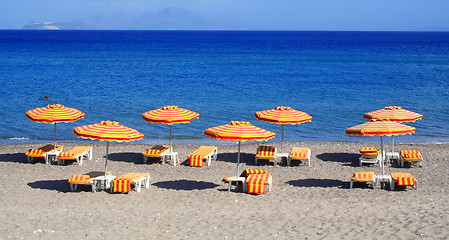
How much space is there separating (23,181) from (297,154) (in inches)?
344

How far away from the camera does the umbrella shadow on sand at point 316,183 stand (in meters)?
15.7

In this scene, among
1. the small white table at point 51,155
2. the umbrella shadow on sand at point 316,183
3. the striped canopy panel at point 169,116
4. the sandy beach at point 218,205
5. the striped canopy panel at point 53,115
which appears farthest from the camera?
the small white table at point 51,155

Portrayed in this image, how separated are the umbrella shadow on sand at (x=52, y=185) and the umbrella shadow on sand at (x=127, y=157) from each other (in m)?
3.25

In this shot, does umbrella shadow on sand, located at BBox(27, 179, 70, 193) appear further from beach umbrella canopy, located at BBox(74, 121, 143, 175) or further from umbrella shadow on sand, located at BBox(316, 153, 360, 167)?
umbrella shadow on sand, located at BBox(316, 153, 360, 167)

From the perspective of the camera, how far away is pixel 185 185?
15.8 metres

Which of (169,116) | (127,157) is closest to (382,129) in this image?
(169,116)

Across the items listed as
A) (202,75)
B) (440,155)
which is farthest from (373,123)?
(202,75)

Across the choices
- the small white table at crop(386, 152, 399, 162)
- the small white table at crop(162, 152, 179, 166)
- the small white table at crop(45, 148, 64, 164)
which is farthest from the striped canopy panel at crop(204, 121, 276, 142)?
the small white table at crop(45, 148, 64, 164)

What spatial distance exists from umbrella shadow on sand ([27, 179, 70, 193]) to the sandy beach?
0.03m

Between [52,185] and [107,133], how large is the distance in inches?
112

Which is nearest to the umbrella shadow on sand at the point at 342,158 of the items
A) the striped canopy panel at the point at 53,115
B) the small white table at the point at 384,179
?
the small white table at the point at 384,179

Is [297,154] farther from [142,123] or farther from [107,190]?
[142,123]

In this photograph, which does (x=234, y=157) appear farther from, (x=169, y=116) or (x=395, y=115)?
(x=395, y=115)

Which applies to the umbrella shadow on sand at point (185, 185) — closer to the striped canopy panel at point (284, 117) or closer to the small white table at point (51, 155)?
the striped canopy panel at point (284, 117)
